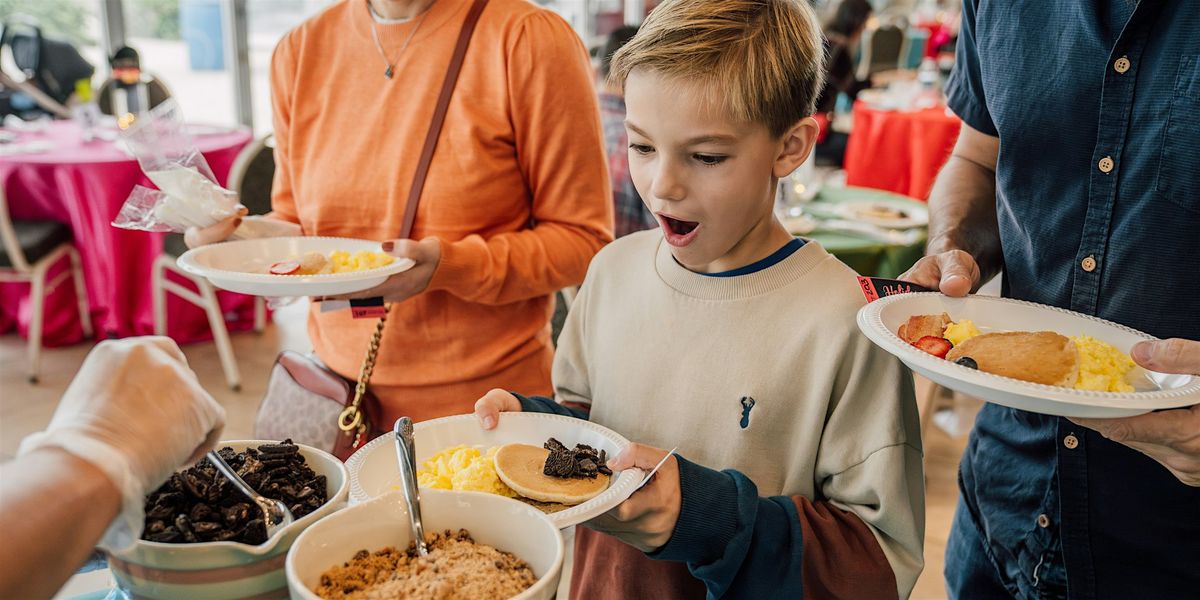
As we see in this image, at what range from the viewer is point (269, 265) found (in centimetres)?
175

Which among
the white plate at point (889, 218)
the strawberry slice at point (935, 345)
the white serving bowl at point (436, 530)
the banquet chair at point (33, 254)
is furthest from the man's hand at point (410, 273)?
the banquet chair at point (33, 254)

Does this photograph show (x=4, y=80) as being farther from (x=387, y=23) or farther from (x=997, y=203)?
(x=997, y=203)

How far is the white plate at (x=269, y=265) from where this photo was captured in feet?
4.85

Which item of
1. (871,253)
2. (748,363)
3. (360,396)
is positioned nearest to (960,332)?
(748,363)

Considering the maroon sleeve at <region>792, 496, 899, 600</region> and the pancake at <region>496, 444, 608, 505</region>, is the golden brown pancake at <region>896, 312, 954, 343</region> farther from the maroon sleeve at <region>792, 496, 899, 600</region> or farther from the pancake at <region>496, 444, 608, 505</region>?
the pancake at <region>496, 444, 608, 505</region>

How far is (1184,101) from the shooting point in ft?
3.87

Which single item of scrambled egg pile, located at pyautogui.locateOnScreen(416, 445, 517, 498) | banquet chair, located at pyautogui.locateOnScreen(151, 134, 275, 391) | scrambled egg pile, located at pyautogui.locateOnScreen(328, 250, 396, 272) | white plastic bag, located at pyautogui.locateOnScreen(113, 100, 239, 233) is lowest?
banquet chair, located at pyautogui.locateOnScreen(151, 134, 275, 391)

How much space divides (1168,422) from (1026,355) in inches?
6.4

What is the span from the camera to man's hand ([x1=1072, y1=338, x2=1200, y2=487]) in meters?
0.97

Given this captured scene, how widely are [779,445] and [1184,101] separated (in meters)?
0.72

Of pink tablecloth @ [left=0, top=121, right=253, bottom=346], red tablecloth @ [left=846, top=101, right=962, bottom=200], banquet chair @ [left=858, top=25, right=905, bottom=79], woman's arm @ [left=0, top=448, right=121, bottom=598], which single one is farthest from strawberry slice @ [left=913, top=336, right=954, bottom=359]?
banquet chair @ [left=858, top=25, right=905, bottom=79]

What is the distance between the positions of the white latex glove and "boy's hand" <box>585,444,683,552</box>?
0.44m

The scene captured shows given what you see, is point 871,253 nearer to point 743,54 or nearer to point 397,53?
point 397,53

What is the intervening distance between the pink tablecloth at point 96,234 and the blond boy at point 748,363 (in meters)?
3.71
